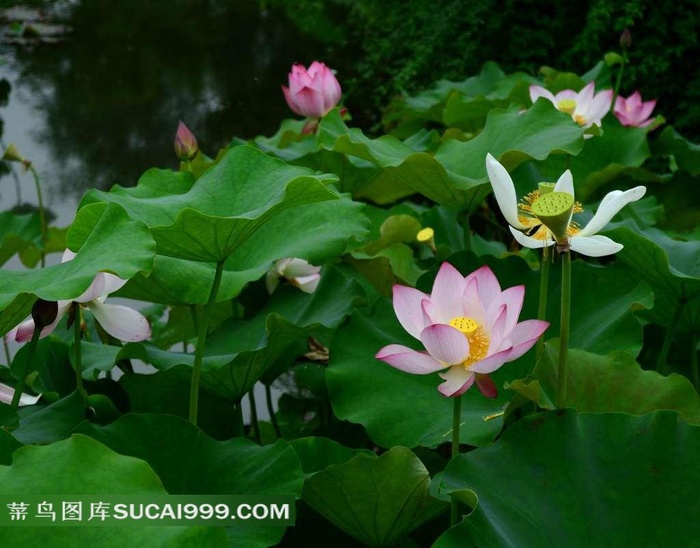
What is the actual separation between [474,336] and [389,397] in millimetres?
183

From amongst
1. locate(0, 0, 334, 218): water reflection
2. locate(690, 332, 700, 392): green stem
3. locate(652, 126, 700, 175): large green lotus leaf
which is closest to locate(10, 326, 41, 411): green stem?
locate(690, 332, 700, 392): green stem


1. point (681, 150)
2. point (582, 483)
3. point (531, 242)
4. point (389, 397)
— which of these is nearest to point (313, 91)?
point (681, 150)

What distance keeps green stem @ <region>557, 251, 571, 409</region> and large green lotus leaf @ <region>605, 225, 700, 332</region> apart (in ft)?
0.66

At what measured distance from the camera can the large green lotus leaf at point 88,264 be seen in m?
0.82

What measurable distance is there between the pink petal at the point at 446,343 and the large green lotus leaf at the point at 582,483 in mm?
76

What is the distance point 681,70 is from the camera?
10.1 feet

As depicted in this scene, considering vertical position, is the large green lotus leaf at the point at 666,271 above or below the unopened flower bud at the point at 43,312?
below

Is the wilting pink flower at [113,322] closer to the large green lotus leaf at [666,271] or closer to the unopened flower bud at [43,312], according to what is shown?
the unopened flower bud at [43,312]

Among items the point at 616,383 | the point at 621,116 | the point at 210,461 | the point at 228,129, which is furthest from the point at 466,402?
the point at 228,129

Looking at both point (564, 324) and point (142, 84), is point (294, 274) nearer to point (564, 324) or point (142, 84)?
point (564, 324)

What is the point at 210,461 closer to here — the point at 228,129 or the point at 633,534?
the point at 633,534

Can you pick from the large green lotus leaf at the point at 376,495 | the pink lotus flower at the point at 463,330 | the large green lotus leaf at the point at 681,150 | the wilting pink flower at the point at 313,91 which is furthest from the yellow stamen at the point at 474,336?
the large green lotus leaf at the point at 681,150

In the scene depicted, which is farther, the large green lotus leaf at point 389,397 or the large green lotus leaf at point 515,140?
the large green lotus leaf at point 515,140

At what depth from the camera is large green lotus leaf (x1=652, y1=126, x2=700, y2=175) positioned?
1771 millimetres
